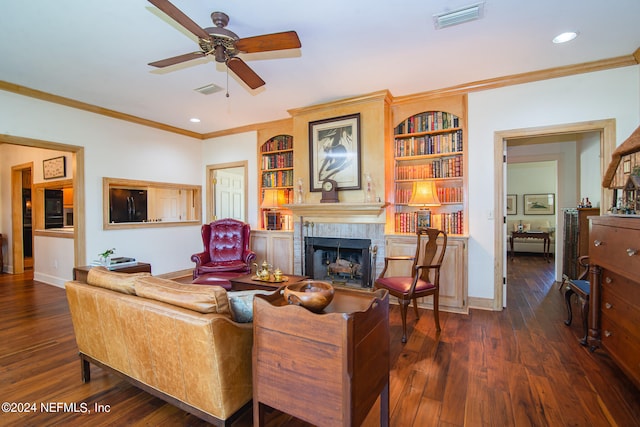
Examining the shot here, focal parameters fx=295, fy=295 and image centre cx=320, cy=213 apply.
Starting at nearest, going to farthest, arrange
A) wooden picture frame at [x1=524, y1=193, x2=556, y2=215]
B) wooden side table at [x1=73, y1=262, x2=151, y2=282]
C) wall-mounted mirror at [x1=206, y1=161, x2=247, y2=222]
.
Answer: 1. wooden side table at [x1=73, y1=262, x2=151, y2=282]
2. wall-mounted mirror at [x1=206, y1=161, x2=247, y2=222]
3. wooden picture frame at [x1=524, y1=193, x2=556, y2=215]

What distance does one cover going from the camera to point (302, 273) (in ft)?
14.8

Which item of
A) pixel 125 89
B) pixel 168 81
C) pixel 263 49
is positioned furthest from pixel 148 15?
pixel 125 89

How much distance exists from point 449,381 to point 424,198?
2.11 metres

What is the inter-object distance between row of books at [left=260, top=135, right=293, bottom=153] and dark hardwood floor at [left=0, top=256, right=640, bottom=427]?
126 inches

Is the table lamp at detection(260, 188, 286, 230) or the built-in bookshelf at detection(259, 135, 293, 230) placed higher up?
the built-in bookshelf at detection(259, 135, 293, 230)

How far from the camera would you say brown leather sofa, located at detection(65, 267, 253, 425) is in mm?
1410

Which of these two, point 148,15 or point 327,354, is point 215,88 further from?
point 327,354

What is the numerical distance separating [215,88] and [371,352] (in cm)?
353

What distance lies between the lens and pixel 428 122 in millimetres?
3848

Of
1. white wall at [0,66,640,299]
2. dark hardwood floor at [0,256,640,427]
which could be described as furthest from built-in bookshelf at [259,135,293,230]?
dark hardwood floor at [0,256,640,427]

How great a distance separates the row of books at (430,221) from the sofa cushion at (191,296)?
9.48 feet

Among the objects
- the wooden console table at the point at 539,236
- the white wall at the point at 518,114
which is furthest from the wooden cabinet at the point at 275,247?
the wooden console table at the point at 539,236

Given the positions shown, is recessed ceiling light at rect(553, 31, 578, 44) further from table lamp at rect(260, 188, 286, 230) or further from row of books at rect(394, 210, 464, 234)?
table lamp at rect(260, 188, 286, 230)

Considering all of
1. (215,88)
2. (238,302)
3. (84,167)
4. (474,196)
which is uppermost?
(215,88)
